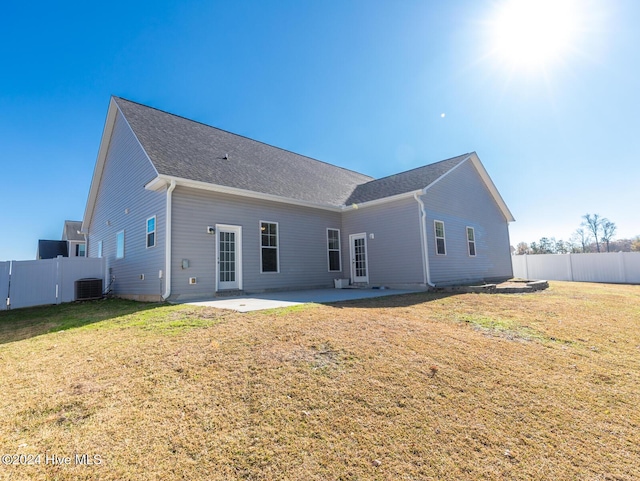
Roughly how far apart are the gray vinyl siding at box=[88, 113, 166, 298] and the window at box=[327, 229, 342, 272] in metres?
6.15

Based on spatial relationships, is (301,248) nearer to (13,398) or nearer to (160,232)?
(160,232)

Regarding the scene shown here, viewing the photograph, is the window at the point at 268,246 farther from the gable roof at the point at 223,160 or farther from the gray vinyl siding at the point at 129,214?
the gray vinyl siding at the point at 129,214

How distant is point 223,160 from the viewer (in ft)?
35.8

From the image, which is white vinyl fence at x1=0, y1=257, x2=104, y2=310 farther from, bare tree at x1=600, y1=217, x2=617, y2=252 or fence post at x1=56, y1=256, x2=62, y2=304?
bare tree at x1=600, y1=217, x2=617, y2=252

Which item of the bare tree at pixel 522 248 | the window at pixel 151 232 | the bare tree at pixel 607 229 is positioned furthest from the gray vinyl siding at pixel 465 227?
the bare tree at pixel 607 229

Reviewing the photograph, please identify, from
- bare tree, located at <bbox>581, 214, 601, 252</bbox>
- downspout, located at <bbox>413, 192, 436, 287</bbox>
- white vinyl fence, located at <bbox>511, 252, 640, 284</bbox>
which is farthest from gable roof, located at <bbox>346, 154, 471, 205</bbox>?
bare tree, located at <bbox>581, 214, 601, 252</bbox>

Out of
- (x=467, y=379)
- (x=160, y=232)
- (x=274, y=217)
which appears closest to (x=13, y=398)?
(x=467, y=379)

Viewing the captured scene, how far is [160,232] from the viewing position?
857 centimetres

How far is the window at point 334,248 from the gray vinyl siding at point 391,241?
0.32 metres

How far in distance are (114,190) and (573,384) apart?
1442cm

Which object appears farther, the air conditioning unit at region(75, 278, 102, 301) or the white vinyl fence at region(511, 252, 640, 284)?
the white vinyl fence at region(511, 252, 640, 284)

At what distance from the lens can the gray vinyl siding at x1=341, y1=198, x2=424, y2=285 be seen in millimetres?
10703

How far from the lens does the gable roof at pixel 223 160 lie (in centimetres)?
924

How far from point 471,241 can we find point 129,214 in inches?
541
